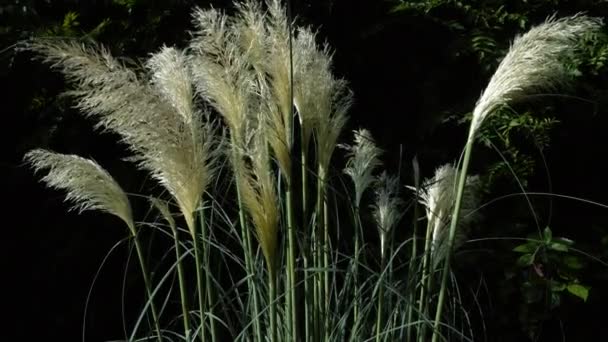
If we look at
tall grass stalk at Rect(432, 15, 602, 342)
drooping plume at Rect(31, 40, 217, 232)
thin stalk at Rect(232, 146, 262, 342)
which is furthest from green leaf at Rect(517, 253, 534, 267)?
drooping plume at Rect(31, 40, 217, 232)

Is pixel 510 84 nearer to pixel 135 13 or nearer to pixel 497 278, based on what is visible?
pixel 497 278

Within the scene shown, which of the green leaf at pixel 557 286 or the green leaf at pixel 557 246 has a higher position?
the green leaf at pixel 557 246

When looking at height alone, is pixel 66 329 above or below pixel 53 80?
below

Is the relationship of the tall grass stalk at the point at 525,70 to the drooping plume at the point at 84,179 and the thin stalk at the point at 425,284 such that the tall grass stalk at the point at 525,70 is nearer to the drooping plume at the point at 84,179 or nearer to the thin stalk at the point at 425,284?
the thin stalk at the point at 425,284

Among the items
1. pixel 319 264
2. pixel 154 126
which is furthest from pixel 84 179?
pixel 319 264

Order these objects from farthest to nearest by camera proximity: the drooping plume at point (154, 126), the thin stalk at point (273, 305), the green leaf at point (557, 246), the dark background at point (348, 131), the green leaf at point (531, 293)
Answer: the dark background at point (348, 131) → the green leaf at point (531, 293) → the green leaf at point (557, 246) → the thin stalk at point (273, 305) → the drooping plume at point (154, 126)

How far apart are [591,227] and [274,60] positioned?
2310 millimetres

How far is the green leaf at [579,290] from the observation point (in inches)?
141

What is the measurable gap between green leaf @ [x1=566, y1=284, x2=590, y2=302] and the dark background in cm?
20

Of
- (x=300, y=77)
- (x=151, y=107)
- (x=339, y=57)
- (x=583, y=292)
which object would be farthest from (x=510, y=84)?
(x=339, y=57)

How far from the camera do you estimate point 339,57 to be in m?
4.08

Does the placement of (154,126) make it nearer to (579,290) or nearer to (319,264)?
(319,264)

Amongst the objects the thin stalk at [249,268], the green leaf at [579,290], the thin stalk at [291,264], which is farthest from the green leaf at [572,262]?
the thin stalk at [291,264]

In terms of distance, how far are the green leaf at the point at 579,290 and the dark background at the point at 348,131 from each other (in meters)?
0.20
